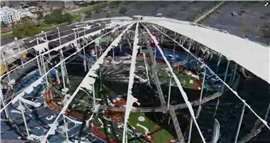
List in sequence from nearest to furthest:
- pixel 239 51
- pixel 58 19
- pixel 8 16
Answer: pixel 239 51, pixel 58 19, pixel 8 16

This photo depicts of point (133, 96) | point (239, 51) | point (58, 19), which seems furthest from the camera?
point (58, 19)

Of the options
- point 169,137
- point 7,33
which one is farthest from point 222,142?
point 7,33

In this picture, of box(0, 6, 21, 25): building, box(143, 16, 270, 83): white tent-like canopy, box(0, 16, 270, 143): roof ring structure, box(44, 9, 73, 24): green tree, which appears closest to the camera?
box(143, 16, 270, 83): white tent-like canopy

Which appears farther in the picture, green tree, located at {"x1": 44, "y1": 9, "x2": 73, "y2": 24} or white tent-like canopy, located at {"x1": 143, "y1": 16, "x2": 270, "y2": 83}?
green tree, located at {"x1": 44, "y1": 9, "x2": 73, "y2": 24}

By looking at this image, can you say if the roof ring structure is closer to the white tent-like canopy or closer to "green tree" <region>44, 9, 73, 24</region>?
the white tent-like canopy

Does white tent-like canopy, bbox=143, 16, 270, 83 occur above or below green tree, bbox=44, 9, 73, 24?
above

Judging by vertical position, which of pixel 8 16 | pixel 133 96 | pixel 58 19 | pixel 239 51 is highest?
pixel 239 51

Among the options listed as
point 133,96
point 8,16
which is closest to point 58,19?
point 8,16

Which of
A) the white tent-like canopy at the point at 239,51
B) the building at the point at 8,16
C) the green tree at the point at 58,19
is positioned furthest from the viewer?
the building at the point at 8,16

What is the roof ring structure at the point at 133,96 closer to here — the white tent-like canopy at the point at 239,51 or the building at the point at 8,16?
the white tent-like canopy at the point at 239,51

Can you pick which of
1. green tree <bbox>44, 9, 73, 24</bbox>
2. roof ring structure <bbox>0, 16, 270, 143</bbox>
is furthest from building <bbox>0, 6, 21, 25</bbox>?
roof ring structure <bbox>0, 16, 270, 143</bbox>

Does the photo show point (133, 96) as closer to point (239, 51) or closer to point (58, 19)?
point (239, 51)

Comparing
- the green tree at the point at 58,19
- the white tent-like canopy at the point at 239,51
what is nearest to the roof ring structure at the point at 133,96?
the white tent-like canopy at the point at 239,51
